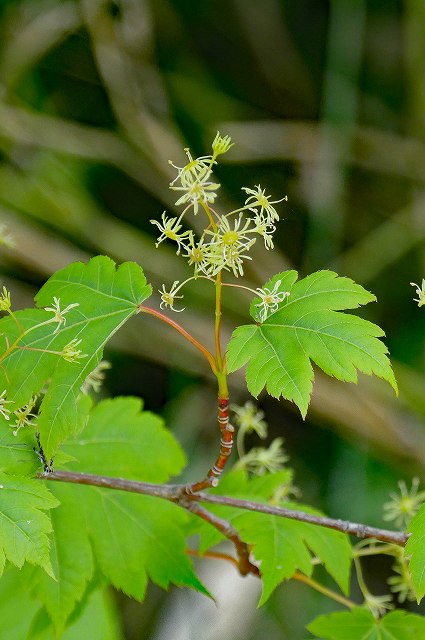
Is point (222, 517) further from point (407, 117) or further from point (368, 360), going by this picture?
point (407, 117)

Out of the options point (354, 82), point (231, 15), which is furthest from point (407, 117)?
point (231, 15)

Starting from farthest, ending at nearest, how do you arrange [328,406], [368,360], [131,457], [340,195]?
1. [340,195]
2. [328,406]
3. [131,457]
4. [368,360]

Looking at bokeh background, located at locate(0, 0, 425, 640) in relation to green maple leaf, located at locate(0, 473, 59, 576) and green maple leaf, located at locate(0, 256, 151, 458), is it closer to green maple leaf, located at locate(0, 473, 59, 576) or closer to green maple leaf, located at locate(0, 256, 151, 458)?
green maple leaf, located at locate(0, 256, 151, 458)

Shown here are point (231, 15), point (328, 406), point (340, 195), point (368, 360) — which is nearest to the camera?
point (368, 360)

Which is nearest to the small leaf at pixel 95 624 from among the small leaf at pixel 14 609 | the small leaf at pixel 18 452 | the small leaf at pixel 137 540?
the small leaf at pixel 14 609

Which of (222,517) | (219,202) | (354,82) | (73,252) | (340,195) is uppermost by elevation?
(354,82)

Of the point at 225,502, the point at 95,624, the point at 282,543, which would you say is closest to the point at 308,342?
the point at 225,502
